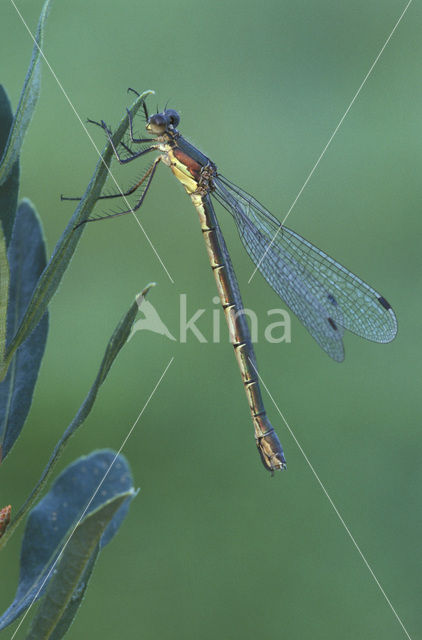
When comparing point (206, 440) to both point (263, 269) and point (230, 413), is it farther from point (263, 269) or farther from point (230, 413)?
point (263, 269)

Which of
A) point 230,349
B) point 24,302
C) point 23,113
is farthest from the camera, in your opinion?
point 230,349

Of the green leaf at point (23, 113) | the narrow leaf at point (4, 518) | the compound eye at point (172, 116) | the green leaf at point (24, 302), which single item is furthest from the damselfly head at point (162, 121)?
the narrow leaf at point (4, 518)

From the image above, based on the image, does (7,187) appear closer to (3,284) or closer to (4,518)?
(3,284)

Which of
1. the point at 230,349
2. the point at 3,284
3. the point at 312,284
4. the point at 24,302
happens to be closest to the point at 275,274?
the point at 312,284

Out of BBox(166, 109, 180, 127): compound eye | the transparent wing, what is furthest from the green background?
BBox(166, 109, 180, 127): compound eye

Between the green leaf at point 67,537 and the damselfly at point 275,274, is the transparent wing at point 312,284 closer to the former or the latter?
the damselfly at point 275,274

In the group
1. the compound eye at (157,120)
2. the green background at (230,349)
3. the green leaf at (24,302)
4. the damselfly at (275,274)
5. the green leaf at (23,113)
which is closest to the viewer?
the green leaf at (23,113)
